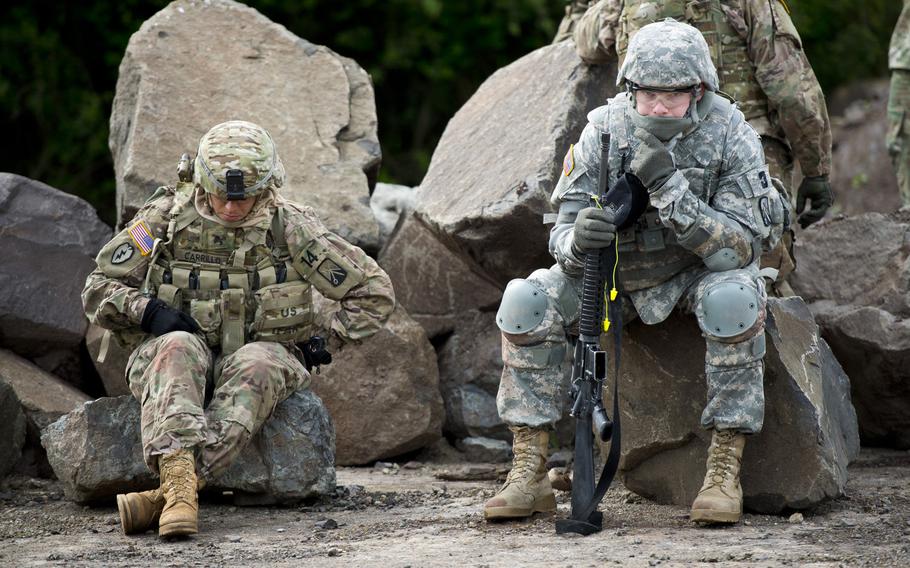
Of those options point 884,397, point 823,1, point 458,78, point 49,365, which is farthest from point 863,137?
point 49,365

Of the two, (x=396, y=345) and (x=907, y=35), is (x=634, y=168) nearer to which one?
(x=396, y=345)

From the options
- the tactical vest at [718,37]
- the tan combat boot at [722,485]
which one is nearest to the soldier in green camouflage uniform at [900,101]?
the tactical vest at [718,37]

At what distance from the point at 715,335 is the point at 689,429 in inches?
20.2

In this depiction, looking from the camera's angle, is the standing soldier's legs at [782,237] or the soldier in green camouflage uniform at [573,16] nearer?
the standing soldier's legs at [782,237]

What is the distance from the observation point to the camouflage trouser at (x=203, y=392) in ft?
16.4

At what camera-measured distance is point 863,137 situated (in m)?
11.9

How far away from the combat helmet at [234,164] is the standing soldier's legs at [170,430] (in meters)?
0.53

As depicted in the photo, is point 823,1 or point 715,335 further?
point 823,1

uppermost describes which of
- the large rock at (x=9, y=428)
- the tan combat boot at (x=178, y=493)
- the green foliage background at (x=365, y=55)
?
the green foliage background at (x=365, y=55)

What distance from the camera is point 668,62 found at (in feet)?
15.8

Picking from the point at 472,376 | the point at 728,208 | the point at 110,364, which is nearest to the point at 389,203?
the point at 472,376

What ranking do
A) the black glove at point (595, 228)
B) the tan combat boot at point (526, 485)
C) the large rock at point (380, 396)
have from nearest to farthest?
1. the black glove at point (595, 228)
2. the tan combat boot at point (526, 485)
3. the large rock at point (380, 396)

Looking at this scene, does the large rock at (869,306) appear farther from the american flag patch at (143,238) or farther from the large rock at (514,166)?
the american flag patch at (143,238)

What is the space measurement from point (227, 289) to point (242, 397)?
42 cm
